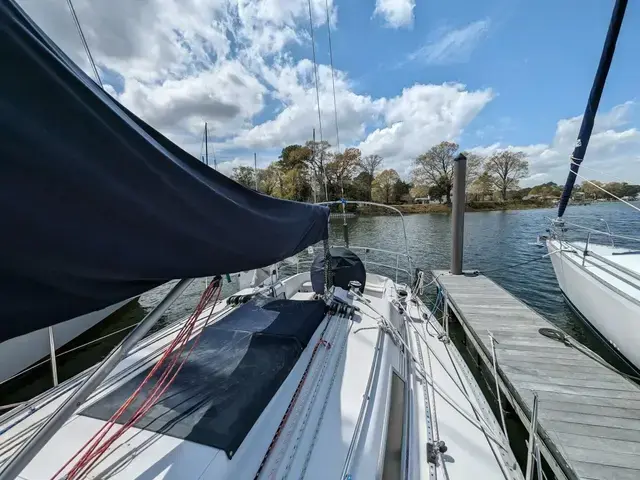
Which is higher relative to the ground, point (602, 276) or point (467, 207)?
point (467, 207)

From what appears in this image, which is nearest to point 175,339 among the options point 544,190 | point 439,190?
point 439,190

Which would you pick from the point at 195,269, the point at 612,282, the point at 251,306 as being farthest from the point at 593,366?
the point at 195,269

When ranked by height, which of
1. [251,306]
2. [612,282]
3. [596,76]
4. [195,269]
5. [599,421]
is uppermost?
[596,76]

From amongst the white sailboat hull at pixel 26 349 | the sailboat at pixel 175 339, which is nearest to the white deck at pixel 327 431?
the sailboat at pixel 175 339

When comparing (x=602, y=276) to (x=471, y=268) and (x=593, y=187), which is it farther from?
(x=471, y=268)

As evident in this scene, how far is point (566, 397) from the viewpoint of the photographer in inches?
108

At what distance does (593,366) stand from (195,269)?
4319 millimetres

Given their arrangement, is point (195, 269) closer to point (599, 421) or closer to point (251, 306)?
point (251, 306)

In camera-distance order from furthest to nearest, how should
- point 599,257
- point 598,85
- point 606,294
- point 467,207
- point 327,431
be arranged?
1. point 467,207
2. point 598,85
3. point 599,257
4. point 606,294
5. point 327,431

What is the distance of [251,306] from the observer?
8.90 feet

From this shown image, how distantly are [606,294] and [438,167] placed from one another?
3550cm

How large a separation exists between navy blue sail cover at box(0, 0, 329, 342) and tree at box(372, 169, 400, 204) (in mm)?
38592

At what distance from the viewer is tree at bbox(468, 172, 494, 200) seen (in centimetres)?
3725

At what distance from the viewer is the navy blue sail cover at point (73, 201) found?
65 cm
